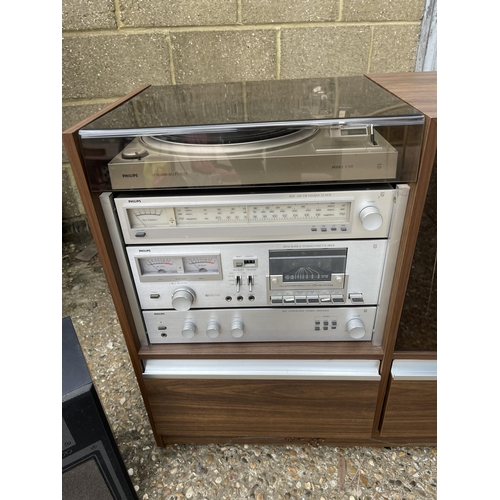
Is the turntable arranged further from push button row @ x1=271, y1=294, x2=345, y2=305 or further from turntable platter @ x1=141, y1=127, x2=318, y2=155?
push button row @ x1=271, y1=294, x2=345, y2=305

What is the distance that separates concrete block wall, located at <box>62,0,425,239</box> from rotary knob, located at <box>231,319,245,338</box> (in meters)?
0.99

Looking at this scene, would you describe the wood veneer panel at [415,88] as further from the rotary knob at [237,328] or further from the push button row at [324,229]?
the rotary knob at [237,328]

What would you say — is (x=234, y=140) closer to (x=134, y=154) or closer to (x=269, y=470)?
(x=134, y=154)

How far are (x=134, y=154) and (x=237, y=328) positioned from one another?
365 mm

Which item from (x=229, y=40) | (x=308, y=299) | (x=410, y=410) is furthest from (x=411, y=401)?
(x=229, y=40)

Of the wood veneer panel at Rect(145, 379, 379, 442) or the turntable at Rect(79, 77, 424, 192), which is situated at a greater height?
the turntable at Rect(79, 77, 424, 192)

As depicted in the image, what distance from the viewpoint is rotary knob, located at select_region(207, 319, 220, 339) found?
757mm

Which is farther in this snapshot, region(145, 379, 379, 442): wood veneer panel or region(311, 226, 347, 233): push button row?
region(145, 379, 379, 442): wood veneer panel

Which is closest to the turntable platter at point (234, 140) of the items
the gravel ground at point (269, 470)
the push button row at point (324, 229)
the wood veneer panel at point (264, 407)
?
the push button row at point (324, 229)

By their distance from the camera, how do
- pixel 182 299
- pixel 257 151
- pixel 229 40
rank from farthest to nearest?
pixel 229 40 → pixel 182 299 → pixel 257 151

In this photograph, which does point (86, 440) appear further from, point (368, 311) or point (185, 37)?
point (185, 37)

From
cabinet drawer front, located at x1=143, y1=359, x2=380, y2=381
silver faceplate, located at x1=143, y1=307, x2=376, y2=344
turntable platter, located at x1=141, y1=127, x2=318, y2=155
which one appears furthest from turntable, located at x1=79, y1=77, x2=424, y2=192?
cabinet drawer front, located at x1=143, y1=359, x2=380, y2=381

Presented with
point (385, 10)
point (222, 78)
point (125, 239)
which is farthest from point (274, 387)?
point (385, 10)

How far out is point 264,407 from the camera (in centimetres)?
86
